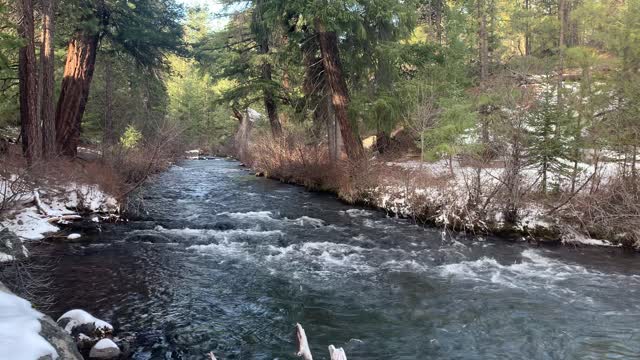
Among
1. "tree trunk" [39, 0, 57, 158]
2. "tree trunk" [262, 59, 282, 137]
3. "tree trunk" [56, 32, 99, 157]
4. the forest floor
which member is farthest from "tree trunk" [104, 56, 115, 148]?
"tree trunk" [262, 59, 282, 137]

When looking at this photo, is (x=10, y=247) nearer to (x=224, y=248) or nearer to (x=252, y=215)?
(x=224, y=248)

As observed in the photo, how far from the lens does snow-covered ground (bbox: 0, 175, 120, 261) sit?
10.7 m

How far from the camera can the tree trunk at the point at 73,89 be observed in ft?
55.6

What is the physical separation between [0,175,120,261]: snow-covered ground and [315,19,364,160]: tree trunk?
8683 mm

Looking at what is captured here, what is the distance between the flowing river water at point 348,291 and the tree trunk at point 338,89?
5393 millimetres

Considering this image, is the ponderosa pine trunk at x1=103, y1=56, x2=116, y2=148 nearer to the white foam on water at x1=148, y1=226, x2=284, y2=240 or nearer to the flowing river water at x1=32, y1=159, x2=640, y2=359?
the flowing river water at x1=32, y1=159, x2=640, y2=359

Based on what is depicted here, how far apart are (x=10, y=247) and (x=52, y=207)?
289 inches

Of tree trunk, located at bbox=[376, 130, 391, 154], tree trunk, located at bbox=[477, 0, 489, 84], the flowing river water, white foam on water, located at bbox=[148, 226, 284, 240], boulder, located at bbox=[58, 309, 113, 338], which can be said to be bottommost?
the flowing river water

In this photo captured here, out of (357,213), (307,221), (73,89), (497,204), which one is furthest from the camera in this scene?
(73,89)

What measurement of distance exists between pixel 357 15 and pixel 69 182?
10.9 meters

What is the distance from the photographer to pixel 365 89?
19.1m

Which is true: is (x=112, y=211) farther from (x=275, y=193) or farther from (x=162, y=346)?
(x=162, y=346)

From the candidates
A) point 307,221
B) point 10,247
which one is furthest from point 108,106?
point 10,247

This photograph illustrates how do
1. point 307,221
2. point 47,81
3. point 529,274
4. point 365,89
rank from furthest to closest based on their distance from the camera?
point 365,89, point 47,81, point 307,221, point 529,274
